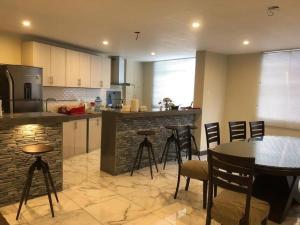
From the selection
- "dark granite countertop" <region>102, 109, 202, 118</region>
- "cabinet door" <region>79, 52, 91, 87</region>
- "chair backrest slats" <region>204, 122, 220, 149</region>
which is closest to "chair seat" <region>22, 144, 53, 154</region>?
"dark granite countertop" <region>102, 109, 202, 118</region>

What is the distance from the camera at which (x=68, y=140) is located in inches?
203

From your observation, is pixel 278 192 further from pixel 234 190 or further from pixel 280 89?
pixel 280 89

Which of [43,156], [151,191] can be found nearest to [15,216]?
[43,156]

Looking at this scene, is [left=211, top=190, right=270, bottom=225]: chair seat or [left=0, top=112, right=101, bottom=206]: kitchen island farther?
[left=0, top=112, right=101, bottom=206]: kitchen island

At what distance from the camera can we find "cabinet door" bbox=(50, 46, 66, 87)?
5.08 meters

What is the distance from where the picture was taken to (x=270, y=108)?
17.9 feet

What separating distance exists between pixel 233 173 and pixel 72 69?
4408 millimetres

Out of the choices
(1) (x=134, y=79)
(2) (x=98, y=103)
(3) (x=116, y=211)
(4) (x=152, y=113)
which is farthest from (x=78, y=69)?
(3) (x=116, y=211)

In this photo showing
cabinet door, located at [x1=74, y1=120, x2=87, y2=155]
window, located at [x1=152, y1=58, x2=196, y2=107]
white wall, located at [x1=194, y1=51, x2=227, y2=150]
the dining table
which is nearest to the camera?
the dining table

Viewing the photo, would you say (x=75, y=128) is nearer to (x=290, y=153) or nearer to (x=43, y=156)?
(x=43, y=156)

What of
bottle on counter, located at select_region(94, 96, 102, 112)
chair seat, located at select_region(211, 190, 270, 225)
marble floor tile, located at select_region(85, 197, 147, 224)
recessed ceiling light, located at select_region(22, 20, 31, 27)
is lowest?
marble floor tile, located at select_region(85, 197, 147, 224)

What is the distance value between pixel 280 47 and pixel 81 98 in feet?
15.4

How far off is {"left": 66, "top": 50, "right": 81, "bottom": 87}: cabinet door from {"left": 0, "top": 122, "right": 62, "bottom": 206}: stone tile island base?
91.0 inches

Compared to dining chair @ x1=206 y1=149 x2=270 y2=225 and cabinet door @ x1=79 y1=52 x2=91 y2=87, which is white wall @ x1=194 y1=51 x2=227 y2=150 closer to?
cabinet door @ x1=79 y1=52 x2=91 y2=87
